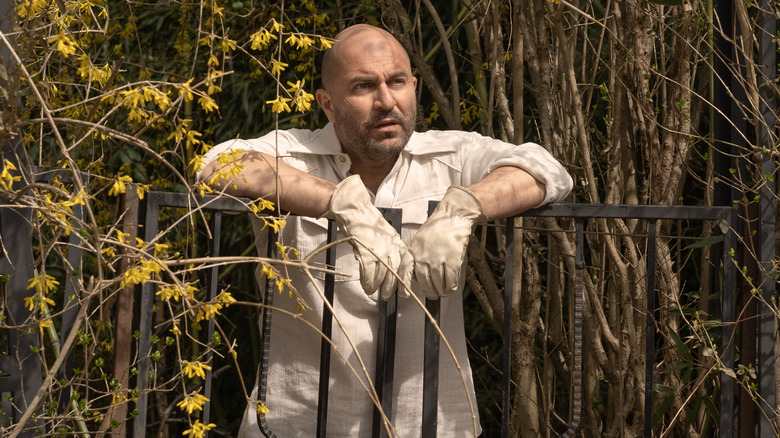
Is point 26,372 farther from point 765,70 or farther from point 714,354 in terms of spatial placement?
point 765,70

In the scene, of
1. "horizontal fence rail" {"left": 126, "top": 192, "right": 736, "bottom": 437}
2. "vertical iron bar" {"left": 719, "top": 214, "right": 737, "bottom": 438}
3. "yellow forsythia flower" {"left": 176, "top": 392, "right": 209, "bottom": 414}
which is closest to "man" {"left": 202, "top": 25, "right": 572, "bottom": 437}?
"horizontal fence rail" {"left": 126, "top": 192, "right": 736, "bottom": 437}

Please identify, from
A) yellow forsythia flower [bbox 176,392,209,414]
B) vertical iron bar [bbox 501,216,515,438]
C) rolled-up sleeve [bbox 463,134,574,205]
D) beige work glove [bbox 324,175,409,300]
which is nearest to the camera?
yellow forsythia flower [bbox 176,392,209,414]

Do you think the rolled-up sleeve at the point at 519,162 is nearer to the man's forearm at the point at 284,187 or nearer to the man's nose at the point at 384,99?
the man's nose at the point at 384,99

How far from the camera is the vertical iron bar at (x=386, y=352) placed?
1854 mm

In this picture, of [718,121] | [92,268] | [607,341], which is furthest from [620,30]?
[92,268]

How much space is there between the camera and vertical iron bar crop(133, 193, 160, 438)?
5.83 ft

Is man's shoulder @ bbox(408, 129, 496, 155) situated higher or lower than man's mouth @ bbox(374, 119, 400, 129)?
lower

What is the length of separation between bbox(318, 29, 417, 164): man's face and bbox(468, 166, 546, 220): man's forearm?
0.30 metres

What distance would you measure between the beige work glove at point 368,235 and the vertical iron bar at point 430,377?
101 mm

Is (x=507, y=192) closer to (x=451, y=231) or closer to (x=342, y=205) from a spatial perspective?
(x=451, y=231)

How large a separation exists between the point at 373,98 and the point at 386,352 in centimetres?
67

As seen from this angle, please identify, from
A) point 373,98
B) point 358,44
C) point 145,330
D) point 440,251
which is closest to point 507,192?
point 440,251

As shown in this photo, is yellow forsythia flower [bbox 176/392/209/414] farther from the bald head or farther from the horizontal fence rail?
the bald head

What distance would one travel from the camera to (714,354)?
1949 mm
